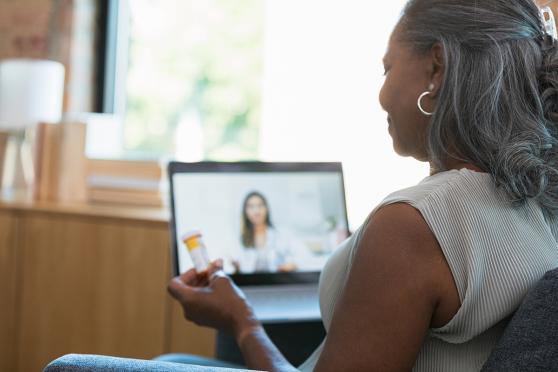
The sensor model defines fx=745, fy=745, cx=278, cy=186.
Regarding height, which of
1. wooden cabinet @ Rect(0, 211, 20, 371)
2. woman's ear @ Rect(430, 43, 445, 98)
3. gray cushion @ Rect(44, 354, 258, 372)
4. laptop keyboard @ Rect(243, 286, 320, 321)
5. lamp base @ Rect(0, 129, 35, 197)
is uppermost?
woman's ear @ Rect(430, 43, 445, 98)

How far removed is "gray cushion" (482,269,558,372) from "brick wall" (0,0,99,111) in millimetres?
2378

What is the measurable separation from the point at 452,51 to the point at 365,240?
28 cm

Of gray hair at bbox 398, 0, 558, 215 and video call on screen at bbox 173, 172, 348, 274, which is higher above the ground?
gray hair at bbox 398, 0, 558, 215

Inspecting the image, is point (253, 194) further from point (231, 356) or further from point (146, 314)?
point (146, 314)

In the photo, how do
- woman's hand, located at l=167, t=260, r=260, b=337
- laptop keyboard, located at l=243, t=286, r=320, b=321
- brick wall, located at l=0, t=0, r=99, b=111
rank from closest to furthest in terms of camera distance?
woman's hand, located at l=167, t=260, r=260, b=337
laptop keyboard, located at l=243, t=286, r=320, b=321
brick wall, located at l=0, t=0, r=99, b=111

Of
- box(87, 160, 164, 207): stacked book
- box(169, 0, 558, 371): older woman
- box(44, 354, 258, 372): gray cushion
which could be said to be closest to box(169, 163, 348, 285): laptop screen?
box(169, 0, 558, 371): older woman

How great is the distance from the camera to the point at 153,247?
2.28m

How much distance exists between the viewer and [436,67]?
1.03 m

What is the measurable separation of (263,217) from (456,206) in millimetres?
727

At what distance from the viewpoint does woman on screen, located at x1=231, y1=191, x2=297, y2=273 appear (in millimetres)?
1590

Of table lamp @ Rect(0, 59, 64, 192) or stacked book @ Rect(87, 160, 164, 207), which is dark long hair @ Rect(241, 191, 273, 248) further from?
table lamp @ Rect(0, 59, 64, 192)

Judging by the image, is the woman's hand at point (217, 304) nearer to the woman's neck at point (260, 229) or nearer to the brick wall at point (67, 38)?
the woman's neck at point (260, 229)

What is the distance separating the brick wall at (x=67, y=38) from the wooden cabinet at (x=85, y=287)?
68 cm

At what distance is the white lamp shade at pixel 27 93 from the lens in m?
2.66
